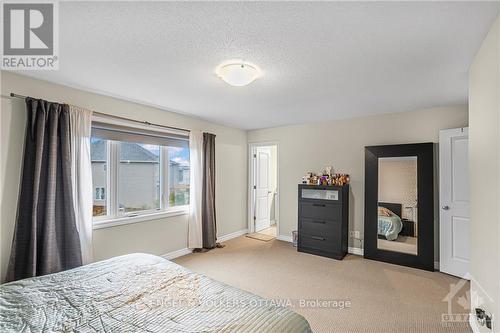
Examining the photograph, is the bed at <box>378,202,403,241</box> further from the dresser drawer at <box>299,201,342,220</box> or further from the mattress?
the dresser drawer at <box>299,201,342,220</box>

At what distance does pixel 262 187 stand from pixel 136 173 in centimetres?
306

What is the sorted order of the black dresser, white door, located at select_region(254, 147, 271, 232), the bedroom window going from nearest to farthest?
1. the bedroom window
2. the black dresser
3. white door, located at select_region(254, 147, 271, 232)

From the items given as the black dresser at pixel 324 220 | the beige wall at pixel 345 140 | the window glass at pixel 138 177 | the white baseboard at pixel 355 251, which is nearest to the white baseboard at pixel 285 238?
the beige wall at pixel 345 140

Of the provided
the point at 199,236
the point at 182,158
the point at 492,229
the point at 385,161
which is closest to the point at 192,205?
the point at 199,236

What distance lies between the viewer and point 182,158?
4117 mm

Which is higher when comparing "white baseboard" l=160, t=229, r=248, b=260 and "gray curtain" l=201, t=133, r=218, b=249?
"gray curtain" l=201, t=133, r=218, b=249

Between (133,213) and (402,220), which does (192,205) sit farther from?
(402,220)

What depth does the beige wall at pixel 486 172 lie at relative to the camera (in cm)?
150

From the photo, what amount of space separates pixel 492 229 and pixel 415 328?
113 cm

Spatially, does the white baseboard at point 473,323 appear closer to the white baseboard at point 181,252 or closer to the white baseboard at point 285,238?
the white baseboard at point 285,238

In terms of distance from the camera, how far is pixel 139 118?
11.1 ft

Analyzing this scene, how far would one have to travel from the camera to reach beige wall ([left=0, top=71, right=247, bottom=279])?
2273 millimetres

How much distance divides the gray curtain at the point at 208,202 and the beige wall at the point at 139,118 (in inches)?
13.3

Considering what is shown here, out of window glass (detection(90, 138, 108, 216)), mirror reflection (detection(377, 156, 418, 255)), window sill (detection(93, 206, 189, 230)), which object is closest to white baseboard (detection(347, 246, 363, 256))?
mirror reflection (detection(377, 156, 418, 255))
